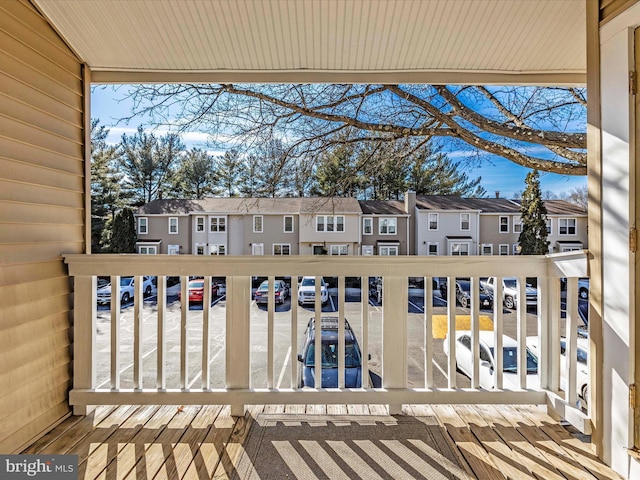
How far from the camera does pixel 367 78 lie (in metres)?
2.19

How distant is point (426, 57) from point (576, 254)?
1422 mm

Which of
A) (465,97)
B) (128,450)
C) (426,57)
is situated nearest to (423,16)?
(426,57)

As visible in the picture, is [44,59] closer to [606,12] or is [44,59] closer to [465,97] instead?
[606,12]

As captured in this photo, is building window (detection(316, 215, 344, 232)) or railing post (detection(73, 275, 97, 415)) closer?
railing post (detection(73, 275, 97, 415))

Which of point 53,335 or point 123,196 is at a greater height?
point 123,196

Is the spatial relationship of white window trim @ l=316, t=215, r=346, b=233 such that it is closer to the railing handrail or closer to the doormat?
the railing handrail

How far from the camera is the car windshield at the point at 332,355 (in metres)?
2.58

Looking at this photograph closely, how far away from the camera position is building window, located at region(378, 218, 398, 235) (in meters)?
2.79

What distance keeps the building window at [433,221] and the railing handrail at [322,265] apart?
34.2 inches

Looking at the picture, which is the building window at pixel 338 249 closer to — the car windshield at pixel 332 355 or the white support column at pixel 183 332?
the car windshield at pixel 332 355

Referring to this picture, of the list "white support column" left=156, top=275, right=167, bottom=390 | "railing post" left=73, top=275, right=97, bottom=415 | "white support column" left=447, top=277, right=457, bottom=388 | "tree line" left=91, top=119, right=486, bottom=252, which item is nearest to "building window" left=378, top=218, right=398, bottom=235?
"tree line" left=91, top=119, right=486, bottom=252

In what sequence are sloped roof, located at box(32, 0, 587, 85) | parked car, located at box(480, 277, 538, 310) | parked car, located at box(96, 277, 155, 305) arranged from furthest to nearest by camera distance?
parked car, located at box(96, 277, 155, 305), parked car, located at box(480, 277, 538, 310), sloped roof, located at box(32, 0, 587, 85)

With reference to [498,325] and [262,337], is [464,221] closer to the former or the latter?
[498,325]

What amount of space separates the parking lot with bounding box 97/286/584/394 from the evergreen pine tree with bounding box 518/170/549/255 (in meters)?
0.54
